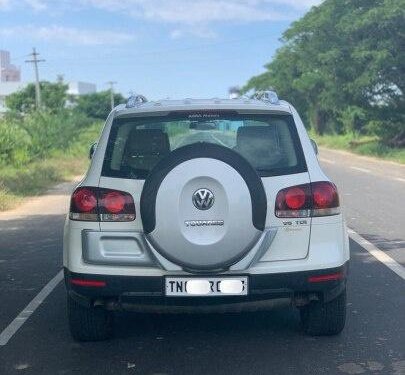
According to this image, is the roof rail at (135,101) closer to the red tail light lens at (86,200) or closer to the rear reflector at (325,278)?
the red tail light lens at (86,200)

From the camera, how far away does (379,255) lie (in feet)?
27.9

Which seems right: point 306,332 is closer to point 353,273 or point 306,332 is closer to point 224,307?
point 224,307

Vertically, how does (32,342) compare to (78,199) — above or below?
below

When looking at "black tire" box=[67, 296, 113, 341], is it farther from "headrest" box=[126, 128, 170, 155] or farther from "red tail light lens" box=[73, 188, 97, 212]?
"headrest" box=[126, 128, 170, 155]

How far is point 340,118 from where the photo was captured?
53.7 m

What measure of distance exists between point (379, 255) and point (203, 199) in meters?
4.57

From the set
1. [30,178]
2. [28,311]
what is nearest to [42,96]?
[30,178]

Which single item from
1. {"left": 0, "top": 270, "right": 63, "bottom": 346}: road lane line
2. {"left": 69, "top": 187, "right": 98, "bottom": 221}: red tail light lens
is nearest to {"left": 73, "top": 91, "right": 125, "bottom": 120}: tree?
{"left": 0, "top": 270, "right": 63, "bottom": 346}: road lane line

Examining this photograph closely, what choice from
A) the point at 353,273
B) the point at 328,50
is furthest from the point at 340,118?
the point at 353,273

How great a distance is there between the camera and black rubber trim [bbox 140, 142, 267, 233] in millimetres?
4488

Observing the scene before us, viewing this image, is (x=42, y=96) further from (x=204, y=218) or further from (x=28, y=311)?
(x=204, y=218)

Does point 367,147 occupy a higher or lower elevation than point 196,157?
lower

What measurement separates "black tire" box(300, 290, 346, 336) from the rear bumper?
382mm

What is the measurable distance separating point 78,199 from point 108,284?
0.58 metres
